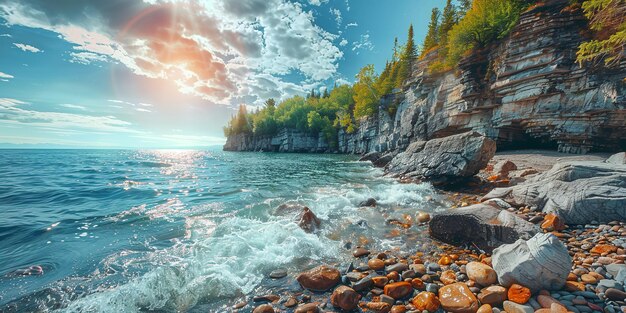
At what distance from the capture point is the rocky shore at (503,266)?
316 cm

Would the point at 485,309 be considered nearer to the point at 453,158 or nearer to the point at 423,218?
the point at 423,218

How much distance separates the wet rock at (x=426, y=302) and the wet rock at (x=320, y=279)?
4.40ft

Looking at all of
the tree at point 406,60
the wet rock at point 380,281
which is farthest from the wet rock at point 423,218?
the tree at point 406,60

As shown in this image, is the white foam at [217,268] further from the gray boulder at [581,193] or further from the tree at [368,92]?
the tree at [368,92]

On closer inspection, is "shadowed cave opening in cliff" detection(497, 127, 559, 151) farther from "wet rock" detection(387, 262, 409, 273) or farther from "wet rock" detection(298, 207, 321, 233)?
"wet rock" detection(387, 262, 409, 273)

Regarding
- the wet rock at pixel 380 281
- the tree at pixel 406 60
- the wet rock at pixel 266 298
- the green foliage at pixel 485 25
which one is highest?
the tree at pixel 406 60

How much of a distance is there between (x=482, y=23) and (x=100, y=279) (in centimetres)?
3276

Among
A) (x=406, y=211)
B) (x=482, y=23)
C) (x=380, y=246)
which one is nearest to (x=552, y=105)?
(x=482, y=23)

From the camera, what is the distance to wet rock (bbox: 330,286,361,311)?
137 inches

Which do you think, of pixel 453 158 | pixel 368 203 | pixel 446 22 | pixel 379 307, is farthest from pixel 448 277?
pixel 446 22

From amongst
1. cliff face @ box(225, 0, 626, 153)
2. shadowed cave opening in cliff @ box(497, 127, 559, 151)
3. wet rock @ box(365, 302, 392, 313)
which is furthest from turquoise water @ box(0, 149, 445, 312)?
shadowed cave opening in cliff @ box(497, 127, 559, 151)

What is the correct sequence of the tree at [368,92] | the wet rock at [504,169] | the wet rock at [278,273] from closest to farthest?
1. the wet rock at [278,273]
2. the wet rock at [504,169]
3. the tree at [368,92]

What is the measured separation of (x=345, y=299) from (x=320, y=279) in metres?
0.67

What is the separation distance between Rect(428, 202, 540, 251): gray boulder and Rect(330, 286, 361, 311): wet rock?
345cm
